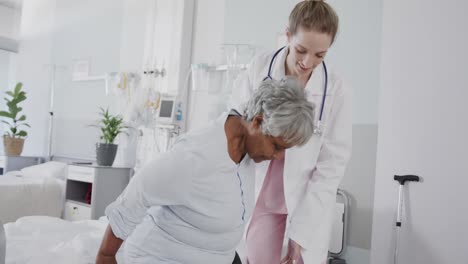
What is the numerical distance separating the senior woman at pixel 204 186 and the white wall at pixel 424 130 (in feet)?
3.58

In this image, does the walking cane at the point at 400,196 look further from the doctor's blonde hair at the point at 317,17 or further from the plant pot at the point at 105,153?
the plant pot at the point at 105,153

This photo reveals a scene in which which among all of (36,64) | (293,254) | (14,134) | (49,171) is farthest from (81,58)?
(293,254)

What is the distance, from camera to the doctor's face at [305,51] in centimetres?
132

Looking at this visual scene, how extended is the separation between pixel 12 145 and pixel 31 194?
1382 mm

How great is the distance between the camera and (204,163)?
1.04 m

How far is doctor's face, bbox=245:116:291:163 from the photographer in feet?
3.50

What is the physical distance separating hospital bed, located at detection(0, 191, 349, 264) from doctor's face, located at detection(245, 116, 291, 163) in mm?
610

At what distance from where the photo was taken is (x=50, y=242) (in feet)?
6.22

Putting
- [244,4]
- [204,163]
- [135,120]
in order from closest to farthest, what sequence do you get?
[204,163] < [244,4] < [135,120]

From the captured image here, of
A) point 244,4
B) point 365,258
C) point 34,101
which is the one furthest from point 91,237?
point 34,101

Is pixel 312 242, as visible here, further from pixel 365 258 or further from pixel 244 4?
pixel 244 4

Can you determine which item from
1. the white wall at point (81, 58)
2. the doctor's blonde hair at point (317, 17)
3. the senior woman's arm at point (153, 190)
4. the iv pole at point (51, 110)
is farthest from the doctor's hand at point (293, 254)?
the iv pole at point (51, 110)

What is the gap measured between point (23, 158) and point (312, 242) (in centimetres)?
427

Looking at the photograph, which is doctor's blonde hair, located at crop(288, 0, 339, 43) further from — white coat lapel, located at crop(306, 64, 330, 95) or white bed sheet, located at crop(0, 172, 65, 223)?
white bed sheet, located at crop(0, 172, 65, 223)
